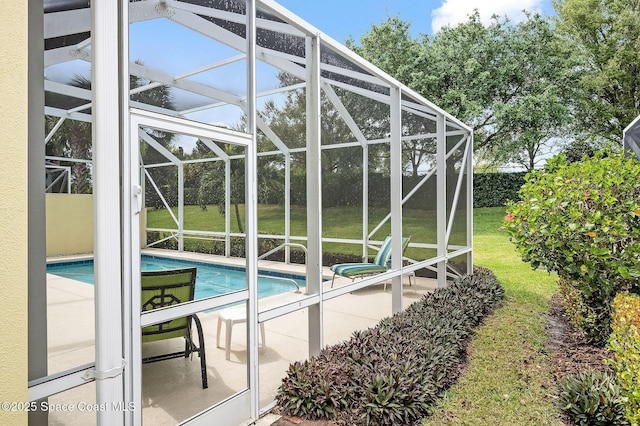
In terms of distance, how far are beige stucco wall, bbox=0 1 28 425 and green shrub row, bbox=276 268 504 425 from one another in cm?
203

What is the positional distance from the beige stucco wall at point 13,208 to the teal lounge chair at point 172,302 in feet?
2.45

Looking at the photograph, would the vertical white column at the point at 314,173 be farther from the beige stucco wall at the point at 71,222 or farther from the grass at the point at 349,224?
the grass at the point at 349,224

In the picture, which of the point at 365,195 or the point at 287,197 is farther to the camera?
the point at 287,197

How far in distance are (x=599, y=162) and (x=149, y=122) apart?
5.19m

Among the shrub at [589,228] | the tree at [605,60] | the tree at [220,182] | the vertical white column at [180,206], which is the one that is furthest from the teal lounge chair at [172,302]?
the tree at [605,60]

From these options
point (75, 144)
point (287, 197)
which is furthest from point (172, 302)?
point (287, 197)

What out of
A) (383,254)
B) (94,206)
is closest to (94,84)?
(94,206)

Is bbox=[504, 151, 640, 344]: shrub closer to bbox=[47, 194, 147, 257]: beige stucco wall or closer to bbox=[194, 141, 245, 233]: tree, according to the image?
bbox=[194, 141, 245, 233]: tree

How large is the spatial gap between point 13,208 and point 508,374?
4.41 meters

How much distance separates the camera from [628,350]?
128 inches

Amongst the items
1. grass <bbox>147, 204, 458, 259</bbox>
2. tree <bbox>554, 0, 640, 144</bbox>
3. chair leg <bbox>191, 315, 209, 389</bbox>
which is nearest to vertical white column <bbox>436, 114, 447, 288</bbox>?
grass <bbox>147, 204, 458, 259</bbox>

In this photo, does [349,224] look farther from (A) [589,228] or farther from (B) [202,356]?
(B) [202,356]

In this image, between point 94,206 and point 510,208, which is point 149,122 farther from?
point 510,208

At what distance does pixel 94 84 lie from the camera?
6.86 feet
